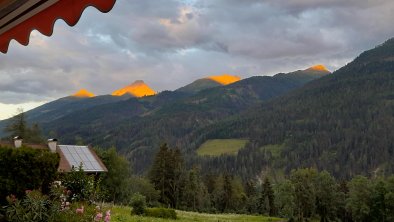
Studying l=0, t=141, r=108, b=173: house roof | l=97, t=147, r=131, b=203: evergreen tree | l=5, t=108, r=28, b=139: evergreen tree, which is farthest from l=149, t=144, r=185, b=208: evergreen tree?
l=0, t=141, r=108, b=173: house roof

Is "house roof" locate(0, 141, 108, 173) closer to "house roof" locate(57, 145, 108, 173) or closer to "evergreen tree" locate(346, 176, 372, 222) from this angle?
"house roof" locate(57, 145, 108, 173)

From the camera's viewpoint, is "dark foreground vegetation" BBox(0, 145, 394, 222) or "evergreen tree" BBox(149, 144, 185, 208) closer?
"dark foreground vegetation" BBox(0, 145, 394, 222)

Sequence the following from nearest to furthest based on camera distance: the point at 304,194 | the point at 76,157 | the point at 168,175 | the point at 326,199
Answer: the point at 76,157
the point at 168,175
the point at 304,194
the point at 326,199

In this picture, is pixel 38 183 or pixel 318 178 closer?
pixel 38 183

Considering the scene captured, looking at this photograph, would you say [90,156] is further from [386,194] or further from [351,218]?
[351,218]

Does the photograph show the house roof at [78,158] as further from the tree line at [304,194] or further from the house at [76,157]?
the tree line at [304,194]

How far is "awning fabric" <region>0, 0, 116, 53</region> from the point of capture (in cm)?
279

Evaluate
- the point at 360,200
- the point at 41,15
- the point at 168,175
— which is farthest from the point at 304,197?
the point at 41,15

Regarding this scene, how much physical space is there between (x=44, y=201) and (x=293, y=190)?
84.5 m

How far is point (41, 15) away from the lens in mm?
3285

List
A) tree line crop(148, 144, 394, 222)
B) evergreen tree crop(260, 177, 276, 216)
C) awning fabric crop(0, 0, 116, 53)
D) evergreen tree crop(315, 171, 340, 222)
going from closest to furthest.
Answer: awning fabric crop(0, 0, 116, 53), tree line crop(148, 144, 394, 222), evergreen tree crop(315, 171, 340, 222), evergreen tree crop(260, 177, 276, 216)

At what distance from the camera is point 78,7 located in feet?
9.24

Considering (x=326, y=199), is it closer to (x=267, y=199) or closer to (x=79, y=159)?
(x=267, y=199)

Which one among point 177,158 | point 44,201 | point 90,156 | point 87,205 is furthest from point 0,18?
point 177,158
